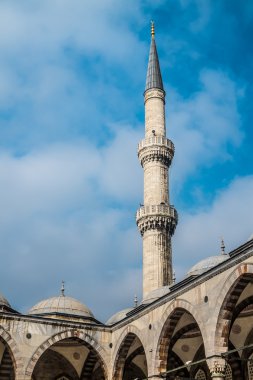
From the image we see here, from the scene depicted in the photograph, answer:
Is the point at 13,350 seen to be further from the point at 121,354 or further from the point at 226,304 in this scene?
the point at 226,304

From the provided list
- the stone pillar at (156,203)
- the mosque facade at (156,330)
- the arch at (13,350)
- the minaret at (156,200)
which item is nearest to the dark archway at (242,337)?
the mosque facade at (156,330)

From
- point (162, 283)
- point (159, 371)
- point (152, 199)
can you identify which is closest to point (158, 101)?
point (152, 199)

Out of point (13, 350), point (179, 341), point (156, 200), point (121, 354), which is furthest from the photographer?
point (156, 200)

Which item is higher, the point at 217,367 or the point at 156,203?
the point at 156,203

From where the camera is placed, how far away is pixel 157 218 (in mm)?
30844

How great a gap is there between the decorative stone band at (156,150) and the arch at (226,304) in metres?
17.5

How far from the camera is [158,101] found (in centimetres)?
3494

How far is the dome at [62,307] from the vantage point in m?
26.1

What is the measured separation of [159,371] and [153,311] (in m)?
2.02

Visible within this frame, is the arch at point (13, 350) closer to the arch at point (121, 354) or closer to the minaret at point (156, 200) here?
the arch at point (121, 354)

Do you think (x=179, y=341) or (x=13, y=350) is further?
(x=179, y=341)

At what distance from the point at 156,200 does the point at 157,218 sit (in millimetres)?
1248

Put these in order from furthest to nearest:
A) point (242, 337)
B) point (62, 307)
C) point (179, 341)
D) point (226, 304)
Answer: point (62, 307), point (179, 341), point (242, 337), point (226, 304)

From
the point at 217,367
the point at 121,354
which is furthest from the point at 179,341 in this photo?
the point at 217,367
